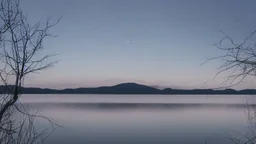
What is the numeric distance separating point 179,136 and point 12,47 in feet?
90.9

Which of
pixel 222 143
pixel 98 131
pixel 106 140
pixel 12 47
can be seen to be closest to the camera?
pixel 12 47

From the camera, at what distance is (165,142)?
26375 millimetres

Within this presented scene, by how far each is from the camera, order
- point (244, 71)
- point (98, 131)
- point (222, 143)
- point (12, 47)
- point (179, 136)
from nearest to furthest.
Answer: point (244, 71) → point (12, 47) → point (222, 143) → point (179, 136) → point (98, 131)

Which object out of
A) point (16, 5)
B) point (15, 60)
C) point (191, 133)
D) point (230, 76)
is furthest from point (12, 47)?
point (191, 133)

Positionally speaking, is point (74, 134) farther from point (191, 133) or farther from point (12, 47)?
point (12, 47)

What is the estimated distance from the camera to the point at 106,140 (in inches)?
1063

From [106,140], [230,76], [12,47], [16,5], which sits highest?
[16,5]

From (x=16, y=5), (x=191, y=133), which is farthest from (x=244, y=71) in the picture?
(x=191, y=133)

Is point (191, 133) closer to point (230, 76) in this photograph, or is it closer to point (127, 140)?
point (127, 140)

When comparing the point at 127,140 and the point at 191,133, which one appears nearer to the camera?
the point at 127,140

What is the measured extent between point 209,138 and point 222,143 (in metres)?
2.62

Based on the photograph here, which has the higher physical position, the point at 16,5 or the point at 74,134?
the point at 16,5

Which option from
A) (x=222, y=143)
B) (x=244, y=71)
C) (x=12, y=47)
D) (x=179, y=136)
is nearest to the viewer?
(x=244, y=71)

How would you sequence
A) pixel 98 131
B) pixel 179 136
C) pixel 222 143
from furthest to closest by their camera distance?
pixel 98 131, pixel 179 136, pixel 222 143
